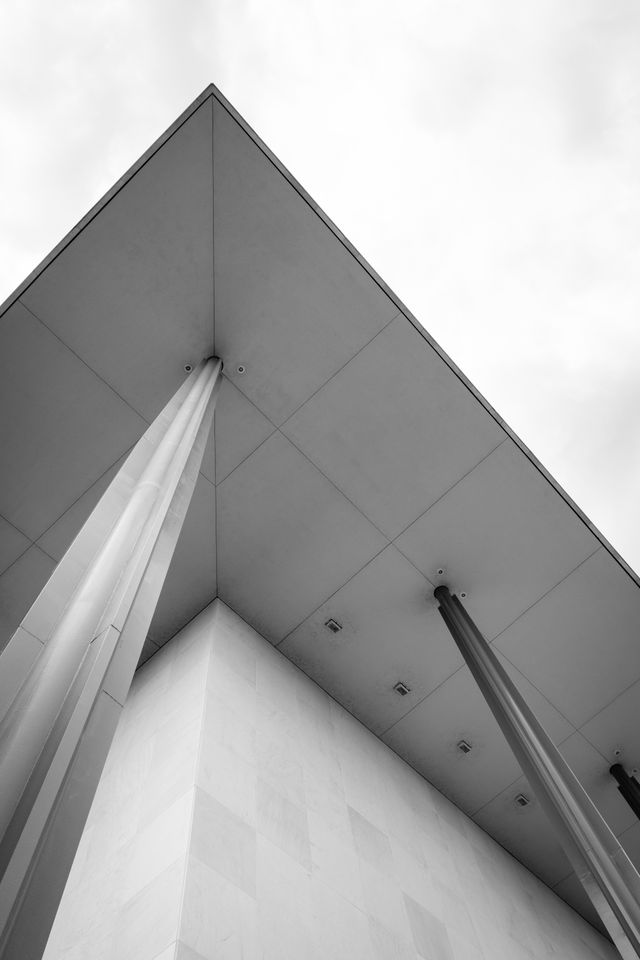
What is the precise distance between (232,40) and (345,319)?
7.80 meters

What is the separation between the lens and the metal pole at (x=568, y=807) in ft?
20.7

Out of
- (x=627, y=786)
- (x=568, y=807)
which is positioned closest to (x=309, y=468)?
(x=568, y=807)

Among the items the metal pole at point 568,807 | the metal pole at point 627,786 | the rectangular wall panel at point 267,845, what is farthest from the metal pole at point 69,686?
the metal pole at point 627,786

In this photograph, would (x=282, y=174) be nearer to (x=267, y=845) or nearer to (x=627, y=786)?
(x=267, y=845)

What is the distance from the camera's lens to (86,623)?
13.2 feet

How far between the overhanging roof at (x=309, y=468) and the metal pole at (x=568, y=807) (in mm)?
1535

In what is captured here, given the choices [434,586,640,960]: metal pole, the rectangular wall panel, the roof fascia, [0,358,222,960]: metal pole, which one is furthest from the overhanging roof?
[0,358,222,960]: metal pole

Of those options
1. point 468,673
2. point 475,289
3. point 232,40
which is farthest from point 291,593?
point 232,40

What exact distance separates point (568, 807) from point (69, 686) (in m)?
6.03

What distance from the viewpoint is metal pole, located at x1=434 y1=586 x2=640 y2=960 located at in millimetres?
6297

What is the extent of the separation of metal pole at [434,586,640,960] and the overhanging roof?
5.04 feet

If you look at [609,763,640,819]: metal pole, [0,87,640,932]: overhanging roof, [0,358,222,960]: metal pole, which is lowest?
[0,358,222,960]: metal pole

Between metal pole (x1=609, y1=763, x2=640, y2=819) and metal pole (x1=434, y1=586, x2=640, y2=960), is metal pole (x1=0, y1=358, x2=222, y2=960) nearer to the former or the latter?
metal pole (x1=434, y1=586, x2=640, y2=960)

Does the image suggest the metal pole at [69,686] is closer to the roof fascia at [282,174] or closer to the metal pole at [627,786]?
the roof fascia at [282,174]
